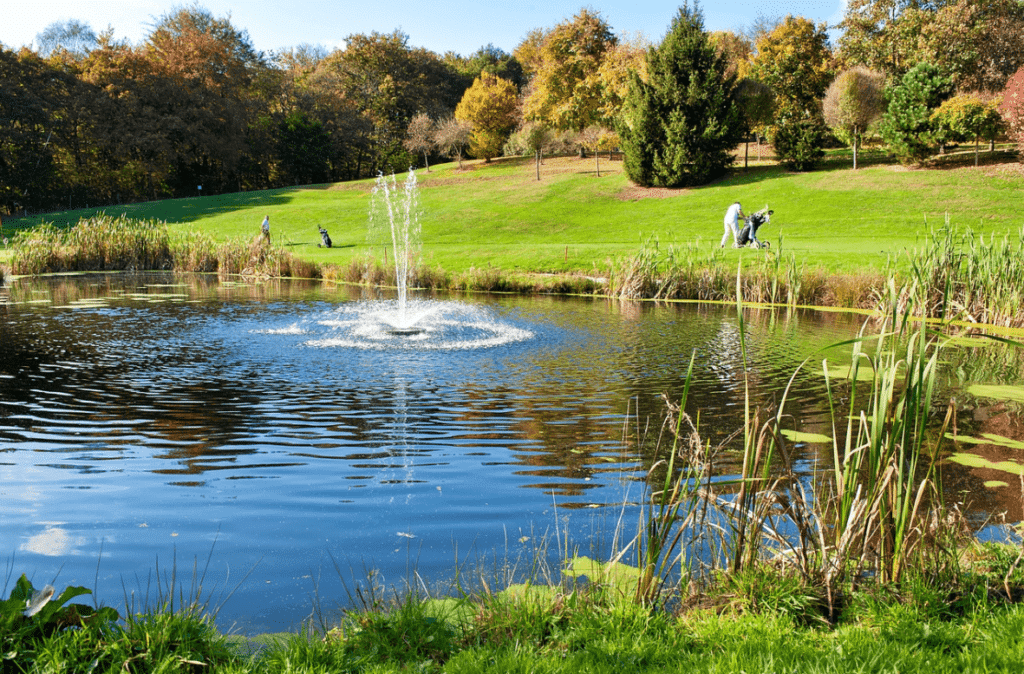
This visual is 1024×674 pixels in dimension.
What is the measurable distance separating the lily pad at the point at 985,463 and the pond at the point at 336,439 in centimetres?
13

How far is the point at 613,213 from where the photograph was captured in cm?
3703

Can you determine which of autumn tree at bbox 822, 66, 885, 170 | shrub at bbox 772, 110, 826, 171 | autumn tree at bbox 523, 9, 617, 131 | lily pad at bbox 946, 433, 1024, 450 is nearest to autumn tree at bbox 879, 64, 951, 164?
autumn tree at bbox 822, 66, 885, 170

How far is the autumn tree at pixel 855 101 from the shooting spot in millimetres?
39156

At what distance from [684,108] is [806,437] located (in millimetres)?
35169

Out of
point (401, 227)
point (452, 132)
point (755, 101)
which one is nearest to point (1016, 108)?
point (755, 101)

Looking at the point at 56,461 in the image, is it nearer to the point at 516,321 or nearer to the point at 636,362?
the point at 636,362

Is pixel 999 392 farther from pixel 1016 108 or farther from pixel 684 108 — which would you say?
pixel 684 108

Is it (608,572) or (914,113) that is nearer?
(608,572)

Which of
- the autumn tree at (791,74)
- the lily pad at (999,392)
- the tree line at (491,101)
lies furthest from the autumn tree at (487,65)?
the lily pad at (999,392)

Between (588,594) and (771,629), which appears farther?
(588,594)

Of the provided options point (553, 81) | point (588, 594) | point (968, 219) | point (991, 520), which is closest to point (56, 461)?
point (588, 594)

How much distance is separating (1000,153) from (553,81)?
25025 mm

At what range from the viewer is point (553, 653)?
10.1 feet

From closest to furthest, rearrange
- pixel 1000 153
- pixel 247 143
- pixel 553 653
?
pixel 553 653, pixel 1000 153, pixel 247 143
